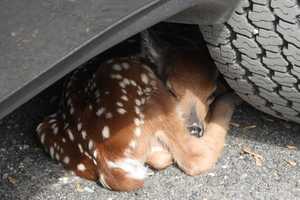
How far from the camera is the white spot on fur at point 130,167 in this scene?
2236 millimetres

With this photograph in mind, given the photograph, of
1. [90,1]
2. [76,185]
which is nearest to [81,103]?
[76,185]

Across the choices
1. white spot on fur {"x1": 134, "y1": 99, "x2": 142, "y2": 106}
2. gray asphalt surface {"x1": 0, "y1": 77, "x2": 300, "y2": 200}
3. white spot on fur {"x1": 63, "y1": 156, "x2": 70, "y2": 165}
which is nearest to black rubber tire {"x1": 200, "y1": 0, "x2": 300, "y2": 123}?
gray asphalt surface {"x1": 0, "y1": 77, "x2": 300, "y2": 200}

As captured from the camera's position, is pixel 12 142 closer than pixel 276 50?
No

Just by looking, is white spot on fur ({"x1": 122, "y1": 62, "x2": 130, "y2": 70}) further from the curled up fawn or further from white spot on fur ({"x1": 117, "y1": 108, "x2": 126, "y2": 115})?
white spot on fur ({"x1": 117, "y1": 108, "x2": 126, "y2": 115})

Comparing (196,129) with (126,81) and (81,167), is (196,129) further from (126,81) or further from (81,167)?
(81,167)

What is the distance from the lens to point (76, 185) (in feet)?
7.59

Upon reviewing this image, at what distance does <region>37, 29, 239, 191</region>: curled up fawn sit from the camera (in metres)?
2.26

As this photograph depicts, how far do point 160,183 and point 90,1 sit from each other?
3.25 feet

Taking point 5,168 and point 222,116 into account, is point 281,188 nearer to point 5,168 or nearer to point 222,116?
point 222,116

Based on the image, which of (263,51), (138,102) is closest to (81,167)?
(138,102)

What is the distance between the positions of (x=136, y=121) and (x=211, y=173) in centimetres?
32

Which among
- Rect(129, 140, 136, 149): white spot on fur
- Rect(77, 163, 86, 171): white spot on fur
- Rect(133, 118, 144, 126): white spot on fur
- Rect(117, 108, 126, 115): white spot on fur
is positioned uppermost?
Rect(117, 108, 126, 115): white spot on fur

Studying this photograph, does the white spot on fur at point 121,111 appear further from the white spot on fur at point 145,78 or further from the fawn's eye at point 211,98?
the fawn's eye at point 211,98

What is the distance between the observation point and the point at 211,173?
7.68ft
